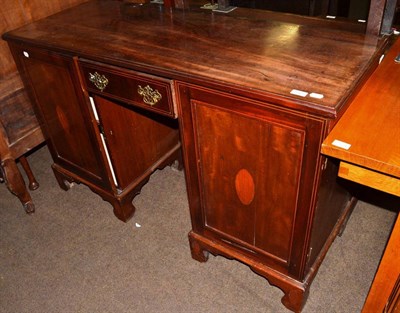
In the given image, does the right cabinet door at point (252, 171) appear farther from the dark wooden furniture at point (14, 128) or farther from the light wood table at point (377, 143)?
the dark wooden furniture at point (14, 128)

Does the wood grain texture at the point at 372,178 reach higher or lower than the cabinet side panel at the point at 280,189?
higher

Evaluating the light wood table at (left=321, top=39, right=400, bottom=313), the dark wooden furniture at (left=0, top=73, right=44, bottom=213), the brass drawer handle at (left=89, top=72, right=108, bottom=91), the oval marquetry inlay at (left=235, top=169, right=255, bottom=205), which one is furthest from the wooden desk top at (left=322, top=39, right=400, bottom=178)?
the dark wooden furniture at (left=0, top=73, right=44, bottom=213)

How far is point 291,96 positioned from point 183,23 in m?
0.69

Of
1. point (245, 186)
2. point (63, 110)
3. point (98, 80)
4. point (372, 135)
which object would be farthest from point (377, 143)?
point (63, 110)

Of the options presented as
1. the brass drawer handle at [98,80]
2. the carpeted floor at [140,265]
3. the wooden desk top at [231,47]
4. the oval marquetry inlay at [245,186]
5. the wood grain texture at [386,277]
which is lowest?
the carpeted floor at [140,265]

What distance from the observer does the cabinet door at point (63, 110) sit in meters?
1.49

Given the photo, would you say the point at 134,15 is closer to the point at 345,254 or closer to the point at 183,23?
the point at 183,23

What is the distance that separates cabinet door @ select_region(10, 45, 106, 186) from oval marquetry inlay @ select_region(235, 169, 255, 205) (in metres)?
0.69

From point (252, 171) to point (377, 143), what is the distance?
386mm

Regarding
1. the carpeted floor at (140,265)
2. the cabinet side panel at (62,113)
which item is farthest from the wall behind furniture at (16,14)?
the carpeted floor at (140,265)

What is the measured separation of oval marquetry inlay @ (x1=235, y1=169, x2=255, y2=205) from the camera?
3.94ft

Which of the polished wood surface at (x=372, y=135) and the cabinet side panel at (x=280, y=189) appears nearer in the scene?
the polished wood surface at (x=372, y=135)

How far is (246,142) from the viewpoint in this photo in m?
1.12

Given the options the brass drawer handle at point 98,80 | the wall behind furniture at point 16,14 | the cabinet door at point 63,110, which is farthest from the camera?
the wall behind furniture at point 16,14
